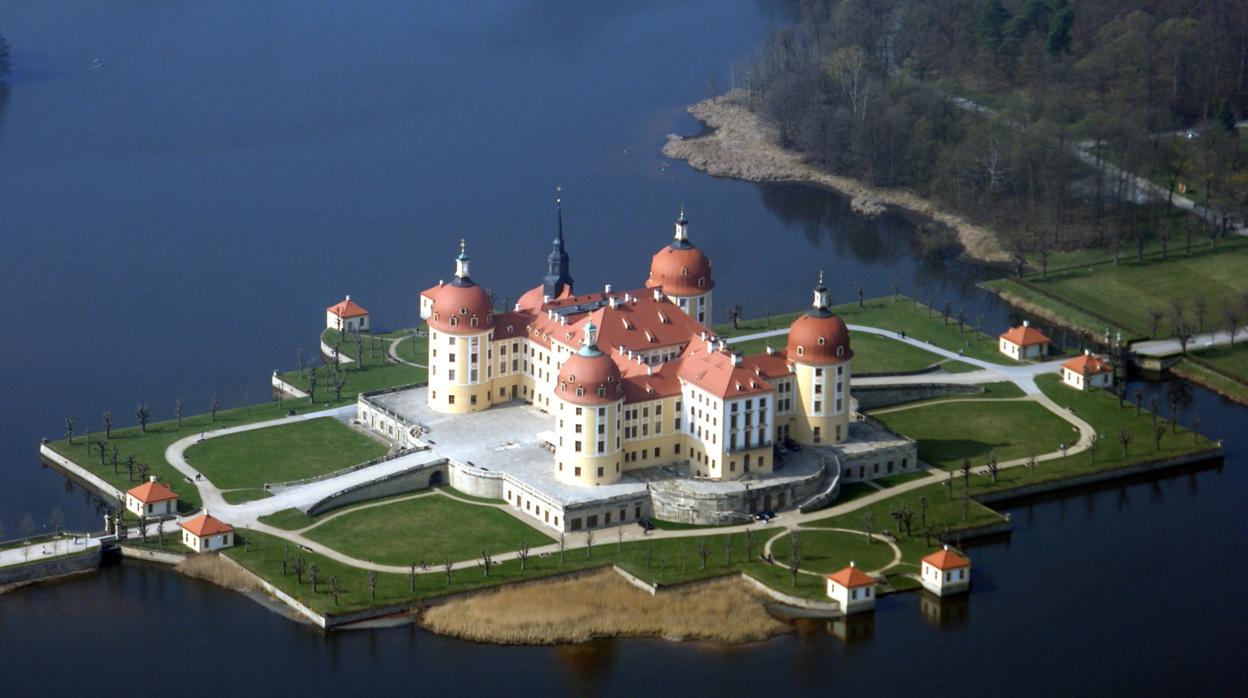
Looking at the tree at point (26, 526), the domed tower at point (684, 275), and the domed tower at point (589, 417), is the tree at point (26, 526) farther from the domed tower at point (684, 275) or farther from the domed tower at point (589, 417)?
the domed tower at point (684, 275)

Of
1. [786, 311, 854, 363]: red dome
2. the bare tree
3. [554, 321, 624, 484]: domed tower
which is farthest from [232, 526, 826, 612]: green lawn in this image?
[786, 311, 854, 363]: red dome

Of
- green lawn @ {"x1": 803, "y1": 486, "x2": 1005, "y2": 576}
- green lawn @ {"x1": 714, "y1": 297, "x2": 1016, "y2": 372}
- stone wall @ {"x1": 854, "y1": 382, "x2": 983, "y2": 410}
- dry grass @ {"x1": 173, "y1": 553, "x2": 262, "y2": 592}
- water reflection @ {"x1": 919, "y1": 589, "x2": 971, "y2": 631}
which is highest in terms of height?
green lawn @ {"x1": 714, "y1": 297, "x2": 1016, "y2": 372}

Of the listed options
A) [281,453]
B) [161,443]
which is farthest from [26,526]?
[281,453]

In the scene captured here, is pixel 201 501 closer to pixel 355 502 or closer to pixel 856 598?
pixel 355 502

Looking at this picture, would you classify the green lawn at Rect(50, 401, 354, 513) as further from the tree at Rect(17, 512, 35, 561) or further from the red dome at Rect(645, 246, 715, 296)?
the red dome at Rect(645, 246, 715, 296)

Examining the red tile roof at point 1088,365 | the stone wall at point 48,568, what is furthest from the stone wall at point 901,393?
the stone wall at point 48,568

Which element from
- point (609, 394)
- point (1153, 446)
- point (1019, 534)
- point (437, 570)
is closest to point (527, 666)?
point (437, 570)
